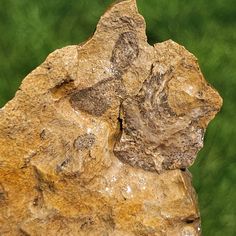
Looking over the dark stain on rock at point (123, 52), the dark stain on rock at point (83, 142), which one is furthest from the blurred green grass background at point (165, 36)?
the dark stain on rock at point (83, 142)

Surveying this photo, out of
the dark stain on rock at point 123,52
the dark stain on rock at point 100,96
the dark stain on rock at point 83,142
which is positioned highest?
the dark stain on rock at point 123,52

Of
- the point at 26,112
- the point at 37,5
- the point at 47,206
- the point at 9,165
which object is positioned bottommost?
the point at 47,206

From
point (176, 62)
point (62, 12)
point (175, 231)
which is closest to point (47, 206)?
point (175, 231)

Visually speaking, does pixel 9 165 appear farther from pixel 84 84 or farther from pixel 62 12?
pixel 62 12

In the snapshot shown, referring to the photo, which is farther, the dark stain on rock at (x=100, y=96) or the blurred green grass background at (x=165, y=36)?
the blurred green grass background at (x=165, y=36)

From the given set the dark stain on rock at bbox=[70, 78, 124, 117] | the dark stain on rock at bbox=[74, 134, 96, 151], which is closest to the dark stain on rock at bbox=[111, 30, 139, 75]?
the dark stain on rock at bbox=[70, 78, 124, 117]

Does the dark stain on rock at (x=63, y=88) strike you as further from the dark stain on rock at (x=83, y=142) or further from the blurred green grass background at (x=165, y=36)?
the blurred green grass background at (x=165, y=36)

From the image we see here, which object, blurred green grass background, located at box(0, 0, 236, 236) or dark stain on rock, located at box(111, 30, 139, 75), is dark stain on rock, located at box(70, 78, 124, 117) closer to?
dark stain on rock, located at box(111, 30, 139, 75)
